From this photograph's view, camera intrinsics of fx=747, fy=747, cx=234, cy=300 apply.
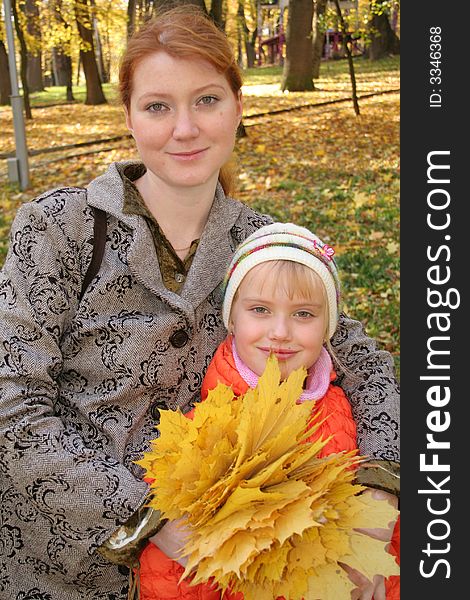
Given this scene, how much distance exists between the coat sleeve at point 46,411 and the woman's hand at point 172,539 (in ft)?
0.35

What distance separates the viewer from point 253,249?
Result: 2.37 m

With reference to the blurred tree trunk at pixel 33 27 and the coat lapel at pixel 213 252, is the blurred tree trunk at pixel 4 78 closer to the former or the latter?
the blurred tree trunk at pixel 33 27

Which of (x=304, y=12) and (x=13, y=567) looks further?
(x=304, y=12)

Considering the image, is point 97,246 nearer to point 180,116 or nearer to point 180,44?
point 180,116

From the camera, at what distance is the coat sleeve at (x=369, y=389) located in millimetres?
2299

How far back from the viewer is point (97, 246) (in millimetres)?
2281

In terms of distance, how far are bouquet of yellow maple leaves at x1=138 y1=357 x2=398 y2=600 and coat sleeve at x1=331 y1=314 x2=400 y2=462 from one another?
371 mm

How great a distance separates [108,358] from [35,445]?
1.09 feet

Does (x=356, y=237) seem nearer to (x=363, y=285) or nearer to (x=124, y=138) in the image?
(x=363, y=285)

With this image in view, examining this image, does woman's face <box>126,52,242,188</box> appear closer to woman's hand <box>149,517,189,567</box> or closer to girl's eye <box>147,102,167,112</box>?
girl's eye <box>147,102,167,112</box>

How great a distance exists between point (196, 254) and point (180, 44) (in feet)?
2.13

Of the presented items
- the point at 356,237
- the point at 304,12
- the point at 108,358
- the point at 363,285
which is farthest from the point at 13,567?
the point at 304,12

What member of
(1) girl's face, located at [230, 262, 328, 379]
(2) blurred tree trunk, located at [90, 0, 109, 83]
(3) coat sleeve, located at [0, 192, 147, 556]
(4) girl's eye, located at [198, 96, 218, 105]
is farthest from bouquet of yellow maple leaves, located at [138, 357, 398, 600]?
(2) blurred tree trunk, located at [90, 0, 109, 83]

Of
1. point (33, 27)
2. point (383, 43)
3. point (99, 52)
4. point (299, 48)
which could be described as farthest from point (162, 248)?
point (99, 52)
